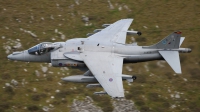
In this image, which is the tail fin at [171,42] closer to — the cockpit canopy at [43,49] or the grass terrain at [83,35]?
the grass terrain at [83,35]

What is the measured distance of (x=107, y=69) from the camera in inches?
1609

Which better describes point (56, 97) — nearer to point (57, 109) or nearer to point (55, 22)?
point (57, 109)

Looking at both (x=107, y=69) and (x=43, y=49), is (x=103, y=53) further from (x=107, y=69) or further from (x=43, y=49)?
(x=43, y=49)

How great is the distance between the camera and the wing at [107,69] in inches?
1502

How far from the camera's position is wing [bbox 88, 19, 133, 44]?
148 ft

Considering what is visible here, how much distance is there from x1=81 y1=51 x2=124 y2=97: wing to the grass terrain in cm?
694

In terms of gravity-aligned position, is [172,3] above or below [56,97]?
above

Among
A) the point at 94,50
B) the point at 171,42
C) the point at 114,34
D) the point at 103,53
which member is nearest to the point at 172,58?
the point at 171,42

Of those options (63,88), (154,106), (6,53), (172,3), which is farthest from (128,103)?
(172,3)

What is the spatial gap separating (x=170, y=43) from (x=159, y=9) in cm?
1835

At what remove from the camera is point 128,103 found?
47938 mm

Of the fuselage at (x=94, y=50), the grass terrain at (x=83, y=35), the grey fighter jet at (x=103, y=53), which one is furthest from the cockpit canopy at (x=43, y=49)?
the grass terrain at (x=83, y=35)

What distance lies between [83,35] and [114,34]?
10.2 meters

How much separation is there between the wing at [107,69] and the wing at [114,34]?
7.77ft
